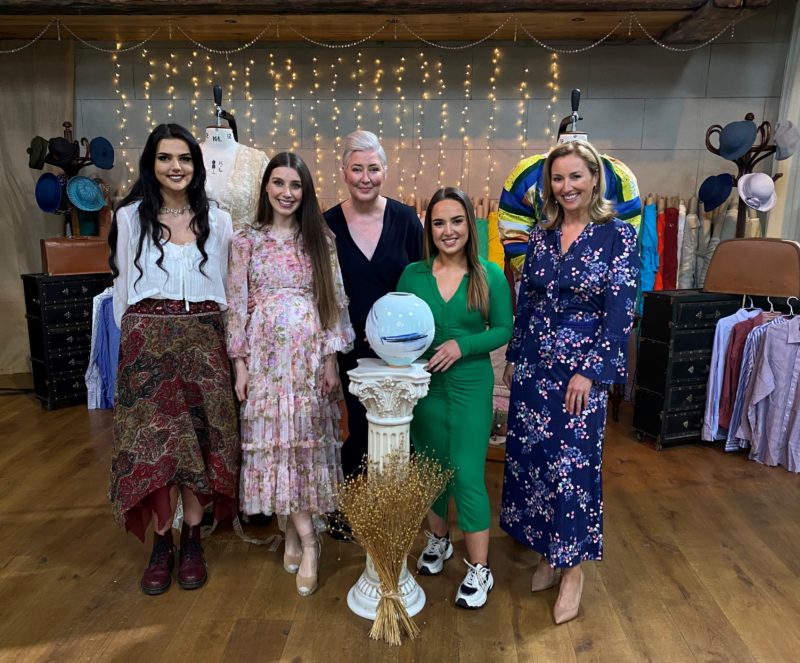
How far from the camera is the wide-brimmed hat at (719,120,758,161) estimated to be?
445 centimetres

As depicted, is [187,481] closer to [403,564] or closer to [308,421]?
[308,421]

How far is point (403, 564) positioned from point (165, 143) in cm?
164

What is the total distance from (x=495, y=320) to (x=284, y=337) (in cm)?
75

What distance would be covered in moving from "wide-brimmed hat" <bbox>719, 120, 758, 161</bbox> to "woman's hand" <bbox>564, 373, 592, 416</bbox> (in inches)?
135

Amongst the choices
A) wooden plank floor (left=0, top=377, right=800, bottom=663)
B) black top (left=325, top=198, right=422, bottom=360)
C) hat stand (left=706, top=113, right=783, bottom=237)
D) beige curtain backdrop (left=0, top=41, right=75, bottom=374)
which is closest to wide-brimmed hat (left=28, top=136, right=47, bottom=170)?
beige curtain backdrop (left=0, top=41, right=75, bottom=374)

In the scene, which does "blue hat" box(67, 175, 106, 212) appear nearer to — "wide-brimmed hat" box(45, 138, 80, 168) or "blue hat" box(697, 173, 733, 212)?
"wide-brimmed hat" box(45, 138, 80, 168)

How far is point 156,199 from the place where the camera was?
2.17 m

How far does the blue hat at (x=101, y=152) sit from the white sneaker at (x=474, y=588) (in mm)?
4371

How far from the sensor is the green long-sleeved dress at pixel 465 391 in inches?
85.2

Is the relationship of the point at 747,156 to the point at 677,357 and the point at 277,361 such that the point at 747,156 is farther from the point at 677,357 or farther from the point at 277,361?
the point at 277,361

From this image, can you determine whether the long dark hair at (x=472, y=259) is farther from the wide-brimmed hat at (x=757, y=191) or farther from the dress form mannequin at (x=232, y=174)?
the wide-brimmed hat at (x=757, y=191)

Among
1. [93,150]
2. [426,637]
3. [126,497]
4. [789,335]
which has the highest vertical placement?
[93,150]

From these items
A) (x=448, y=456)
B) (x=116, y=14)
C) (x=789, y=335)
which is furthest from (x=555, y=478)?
(x=116, y=14)

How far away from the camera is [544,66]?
501 centimetres
